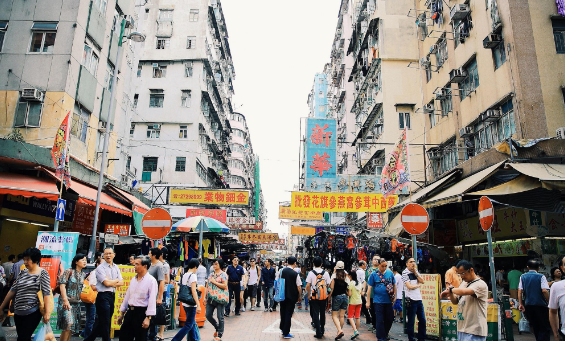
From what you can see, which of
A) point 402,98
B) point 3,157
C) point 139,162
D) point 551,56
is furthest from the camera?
point 139,162

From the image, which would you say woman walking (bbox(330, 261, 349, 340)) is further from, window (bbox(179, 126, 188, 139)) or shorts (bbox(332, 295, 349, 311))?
window (bbox(179, 126, 188, 139))

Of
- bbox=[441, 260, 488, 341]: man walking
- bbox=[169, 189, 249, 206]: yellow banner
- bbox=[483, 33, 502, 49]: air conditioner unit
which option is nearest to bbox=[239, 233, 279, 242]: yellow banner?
bbox=[169, 189, 249, 206]: yellow banner

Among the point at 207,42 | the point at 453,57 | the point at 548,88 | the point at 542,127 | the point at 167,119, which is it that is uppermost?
the point at 207,42

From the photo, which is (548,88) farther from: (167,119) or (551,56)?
(167,119)

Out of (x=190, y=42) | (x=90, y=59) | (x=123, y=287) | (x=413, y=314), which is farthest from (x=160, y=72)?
(x=413, y=314)

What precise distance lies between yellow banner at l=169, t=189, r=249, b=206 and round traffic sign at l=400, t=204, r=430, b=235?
1359cm

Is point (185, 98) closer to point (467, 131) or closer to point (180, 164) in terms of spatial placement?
point (180, 164)

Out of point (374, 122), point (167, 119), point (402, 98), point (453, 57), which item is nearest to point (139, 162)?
point (167, 119)

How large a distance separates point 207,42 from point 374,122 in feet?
52.4

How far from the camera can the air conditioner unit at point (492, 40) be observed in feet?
40.4

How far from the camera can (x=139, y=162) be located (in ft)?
96.7

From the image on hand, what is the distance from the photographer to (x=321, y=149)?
2062 centimetres

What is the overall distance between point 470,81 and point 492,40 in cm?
258

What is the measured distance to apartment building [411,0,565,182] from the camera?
11070 mm
